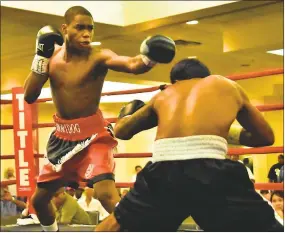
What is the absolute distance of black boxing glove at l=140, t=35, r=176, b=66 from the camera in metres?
1.98

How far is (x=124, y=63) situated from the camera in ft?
7.33

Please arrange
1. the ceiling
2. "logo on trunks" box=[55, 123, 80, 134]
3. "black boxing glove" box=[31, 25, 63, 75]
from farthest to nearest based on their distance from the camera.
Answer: the ceiling, "logo on trunks" box=[55, 123, 80, 134], "black boxing glove" box=[31, 25, 63, 75]

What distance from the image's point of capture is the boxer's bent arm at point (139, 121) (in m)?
1.91

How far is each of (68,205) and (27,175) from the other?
0.34 metres

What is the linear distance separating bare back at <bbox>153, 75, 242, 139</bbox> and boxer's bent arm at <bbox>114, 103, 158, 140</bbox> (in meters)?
0.05

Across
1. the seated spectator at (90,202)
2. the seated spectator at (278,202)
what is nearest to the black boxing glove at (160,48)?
the seated spectator at (278,202)

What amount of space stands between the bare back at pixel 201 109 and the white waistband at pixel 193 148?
17 mm

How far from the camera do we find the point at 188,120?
1.81 m

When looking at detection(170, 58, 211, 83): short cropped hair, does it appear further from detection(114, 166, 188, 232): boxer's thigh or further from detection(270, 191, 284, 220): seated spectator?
detection(270, 191, 284, 220): seated spectator

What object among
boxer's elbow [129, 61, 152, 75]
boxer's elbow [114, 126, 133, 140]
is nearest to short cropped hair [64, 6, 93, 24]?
boxer's elbow [129, 61, 152, 75]

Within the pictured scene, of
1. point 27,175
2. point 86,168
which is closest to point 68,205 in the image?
point 27,175

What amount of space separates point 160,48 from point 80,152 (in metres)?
0.71

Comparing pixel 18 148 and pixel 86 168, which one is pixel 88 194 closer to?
pixel 18 148

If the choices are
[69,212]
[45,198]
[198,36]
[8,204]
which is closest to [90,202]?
[8,204]
